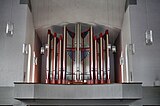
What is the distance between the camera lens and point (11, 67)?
11.6 meters

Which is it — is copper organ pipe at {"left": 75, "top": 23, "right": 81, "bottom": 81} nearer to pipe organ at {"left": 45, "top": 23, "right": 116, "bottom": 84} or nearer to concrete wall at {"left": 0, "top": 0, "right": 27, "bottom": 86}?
pipe organ at {"left": 45, "top": 23, "right": 116, "bottom": 84}

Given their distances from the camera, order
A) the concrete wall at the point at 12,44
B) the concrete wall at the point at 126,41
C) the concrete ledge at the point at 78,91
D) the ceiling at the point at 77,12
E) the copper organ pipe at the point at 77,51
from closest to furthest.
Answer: the concrete ledge at the point at 78,91 → the concrete wall at the point at 12,44 → the concrete wall at the point at 126,41 → the copper organ pipe at the point at 77,51 → the ceiling at the point at 77,12

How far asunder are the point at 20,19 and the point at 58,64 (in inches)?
109

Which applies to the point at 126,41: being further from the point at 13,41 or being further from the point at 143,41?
the point at 13,41

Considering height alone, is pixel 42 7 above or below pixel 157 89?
above

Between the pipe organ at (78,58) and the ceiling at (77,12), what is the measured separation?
575mm

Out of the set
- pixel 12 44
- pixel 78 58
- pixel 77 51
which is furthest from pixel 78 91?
pixel 12 44

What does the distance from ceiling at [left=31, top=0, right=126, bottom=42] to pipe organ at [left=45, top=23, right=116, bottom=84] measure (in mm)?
575

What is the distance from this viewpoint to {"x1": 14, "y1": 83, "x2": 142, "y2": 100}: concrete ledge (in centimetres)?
1010

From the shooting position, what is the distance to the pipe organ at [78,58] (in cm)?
1264

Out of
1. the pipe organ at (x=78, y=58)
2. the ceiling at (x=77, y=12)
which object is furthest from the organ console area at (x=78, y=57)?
the ceiling at (x=77, y=12)

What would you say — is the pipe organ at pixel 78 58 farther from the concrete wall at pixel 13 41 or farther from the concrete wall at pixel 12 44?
the concrete wall at pixel 12 44

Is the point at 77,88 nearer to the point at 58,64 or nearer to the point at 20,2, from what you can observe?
the point at 58,64

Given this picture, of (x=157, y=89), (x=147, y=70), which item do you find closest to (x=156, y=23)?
(x=147, y=70)
